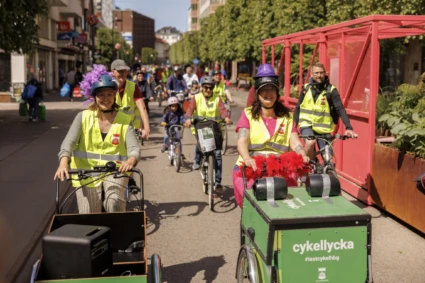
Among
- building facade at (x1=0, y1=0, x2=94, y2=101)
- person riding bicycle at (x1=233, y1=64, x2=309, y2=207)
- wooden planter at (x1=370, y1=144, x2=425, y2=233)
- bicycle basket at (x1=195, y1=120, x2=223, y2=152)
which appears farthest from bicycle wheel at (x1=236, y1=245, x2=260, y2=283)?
building facade at (x1=0, y1=0, x2=94, y2=101)

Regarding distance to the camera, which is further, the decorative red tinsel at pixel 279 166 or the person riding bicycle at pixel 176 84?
the person riding bicycle at pixel 176 84

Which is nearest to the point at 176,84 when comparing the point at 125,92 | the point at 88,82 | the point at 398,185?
the point at 125,92

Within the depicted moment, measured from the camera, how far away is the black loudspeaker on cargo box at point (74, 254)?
142 inches

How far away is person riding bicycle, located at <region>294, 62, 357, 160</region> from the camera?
7.87 metres

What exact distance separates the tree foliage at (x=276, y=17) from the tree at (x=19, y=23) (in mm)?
8695

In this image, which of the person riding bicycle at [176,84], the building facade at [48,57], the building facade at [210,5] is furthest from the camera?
the building facade at [210,5]

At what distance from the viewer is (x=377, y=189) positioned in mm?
7777

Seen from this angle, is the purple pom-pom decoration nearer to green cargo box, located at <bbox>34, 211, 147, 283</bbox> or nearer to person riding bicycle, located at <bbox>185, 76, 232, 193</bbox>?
green cargo box, located at <bbox>34, 211, 147, 283</bbox>

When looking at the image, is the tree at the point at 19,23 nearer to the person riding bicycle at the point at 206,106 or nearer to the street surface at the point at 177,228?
the street surface at the point at 177,228

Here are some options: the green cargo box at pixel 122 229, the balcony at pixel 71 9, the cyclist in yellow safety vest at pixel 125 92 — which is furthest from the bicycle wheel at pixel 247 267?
the balcony at pixel 71 9

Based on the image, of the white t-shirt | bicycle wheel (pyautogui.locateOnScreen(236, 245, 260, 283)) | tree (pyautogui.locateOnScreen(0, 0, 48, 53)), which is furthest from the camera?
the white t-shirt

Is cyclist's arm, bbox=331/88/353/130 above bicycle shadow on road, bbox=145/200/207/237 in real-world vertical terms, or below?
above

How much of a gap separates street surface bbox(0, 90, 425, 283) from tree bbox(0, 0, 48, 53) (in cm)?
633

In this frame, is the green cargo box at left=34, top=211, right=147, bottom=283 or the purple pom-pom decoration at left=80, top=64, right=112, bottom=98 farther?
the purple pom-pom decoration at left=80, top=64, right=112, bottom=98
